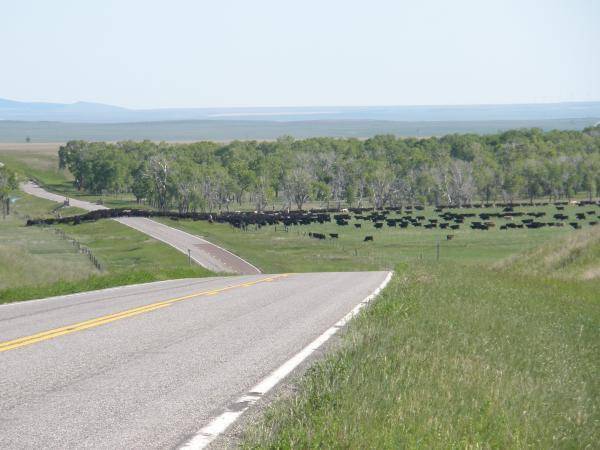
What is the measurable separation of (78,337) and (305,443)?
259 inches

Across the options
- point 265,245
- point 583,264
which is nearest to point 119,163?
point 265,245

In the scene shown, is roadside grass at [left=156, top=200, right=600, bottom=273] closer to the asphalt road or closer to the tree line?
the tree line

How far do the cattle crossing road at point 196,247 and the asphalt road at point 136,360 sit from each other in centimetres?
3690

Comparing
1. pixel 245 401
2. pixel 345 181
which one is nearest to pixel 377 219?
pixel 345 181

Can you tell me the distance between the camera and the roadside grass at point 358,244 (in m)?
69.4

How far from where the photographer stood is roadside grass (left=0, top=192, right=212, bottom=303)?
25480mm

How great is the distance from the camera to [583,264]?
41906 mm

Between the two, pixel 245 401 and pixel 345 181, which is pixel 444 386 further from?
pixel 345 181

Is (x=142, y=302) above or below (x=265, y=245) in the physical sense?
above

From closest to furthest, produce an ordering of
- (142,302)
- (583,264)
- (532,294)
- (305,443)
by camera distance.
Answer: (305,443)
(142,302)
(532,294)
(583,264)

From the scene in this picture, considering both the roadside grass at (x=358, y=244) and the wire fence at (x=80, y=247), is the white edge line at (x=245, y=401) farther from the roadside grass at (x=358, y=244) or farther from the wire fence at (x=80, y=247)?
the wire fence at (x=80, y=247)

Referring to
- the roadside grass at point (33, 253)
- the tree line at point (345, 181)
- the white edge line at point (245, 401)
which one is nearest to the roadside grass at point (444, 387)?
the white edge line at point (245, 401)

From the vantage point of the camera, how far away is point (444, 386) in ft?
30.4

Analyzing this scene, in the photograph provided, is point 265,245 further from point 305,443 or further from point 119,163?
point 119,163
